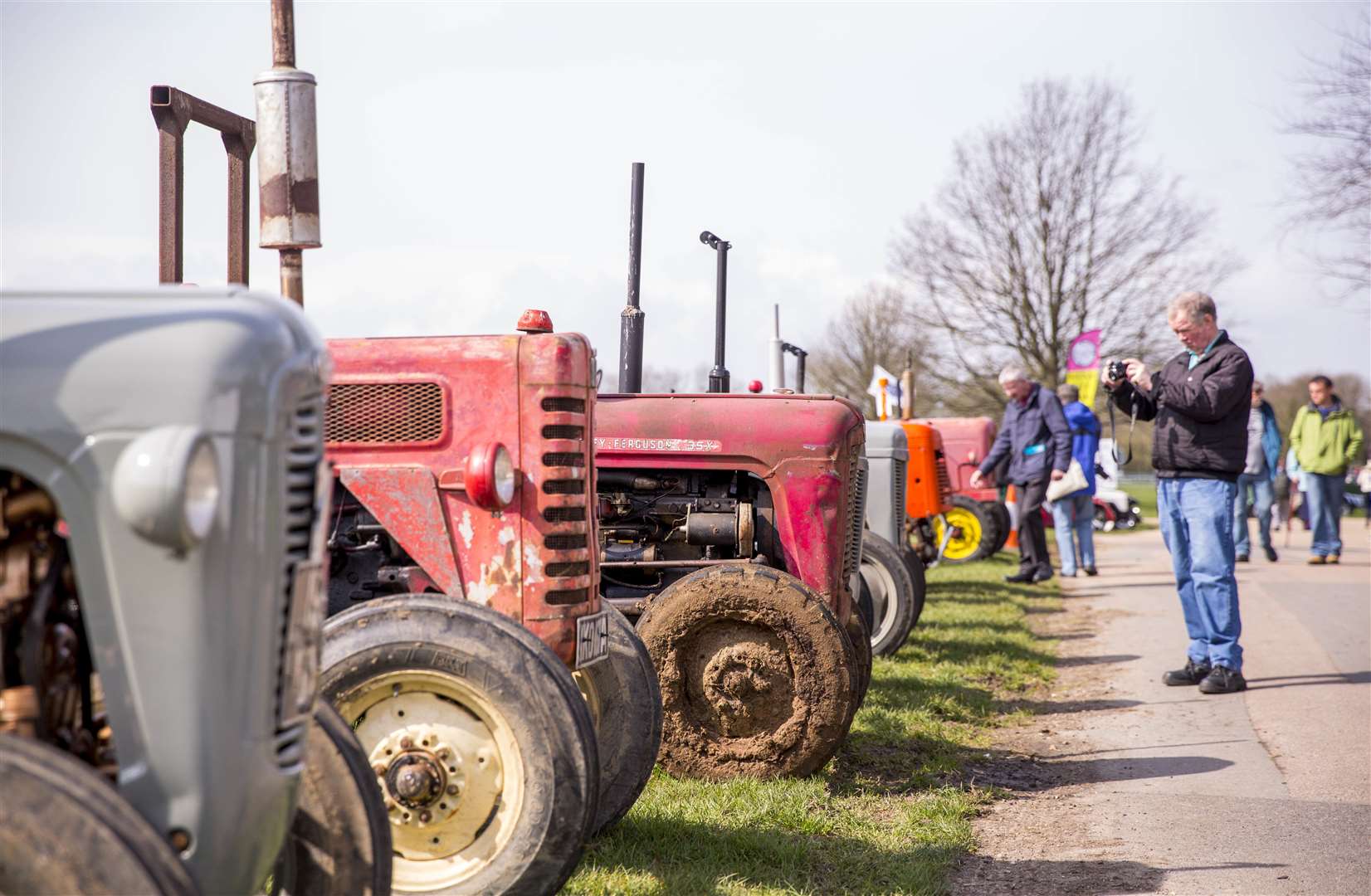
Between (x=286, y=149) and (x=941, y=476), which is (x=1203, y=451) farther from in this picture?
(x=286, y=149)

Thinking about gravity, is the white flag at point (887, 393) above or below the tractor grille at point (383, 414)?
above

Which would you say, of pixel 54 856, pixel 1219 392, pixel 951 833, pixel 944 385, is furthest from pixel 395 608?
pixel 944 385

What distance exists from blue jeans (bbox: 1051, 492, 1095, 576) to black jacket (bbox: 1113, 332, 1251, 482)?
6193 millimetres

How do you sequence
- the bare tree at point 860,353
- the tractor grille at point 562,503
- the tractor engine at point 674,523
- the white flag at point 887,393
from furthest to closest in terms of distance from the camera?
the bare tree at point 860,353, the white flag at point 887,393, the tractor engine at point 674,523, the tractor grille at point 562,503

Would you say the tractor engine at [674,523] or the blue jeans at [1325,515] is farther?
the blue jeans at [1325,515]

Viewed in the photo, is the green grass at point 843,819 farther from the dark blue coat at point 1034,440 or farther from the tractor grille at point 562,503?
the dark blue coat at point 1034,440

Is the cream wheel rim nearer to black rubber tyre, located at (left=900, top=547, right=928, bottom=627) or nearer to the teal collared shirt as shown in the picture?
the teal collared shirt

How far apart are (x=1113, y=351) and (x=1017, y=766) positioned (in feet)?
83.7

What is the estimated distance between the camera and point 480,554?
406 cm

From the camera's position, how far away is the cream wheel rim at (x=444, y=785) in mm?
3516

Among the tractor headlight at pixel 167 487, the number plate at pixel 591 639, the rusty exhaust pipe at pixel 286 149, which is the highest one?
the rusty exhaust pipe at pixel 286 149

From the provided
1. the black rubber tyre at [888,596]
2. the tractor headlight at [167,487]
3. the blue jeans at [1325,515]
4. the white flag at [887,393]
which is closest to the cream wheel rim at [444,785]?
the tractor headlight at [167,487]

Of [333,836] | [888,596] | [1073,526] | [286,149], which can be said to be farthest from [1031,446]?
[333,836]

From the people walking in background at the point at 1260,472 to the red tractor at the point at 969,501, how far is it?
2.50 m
